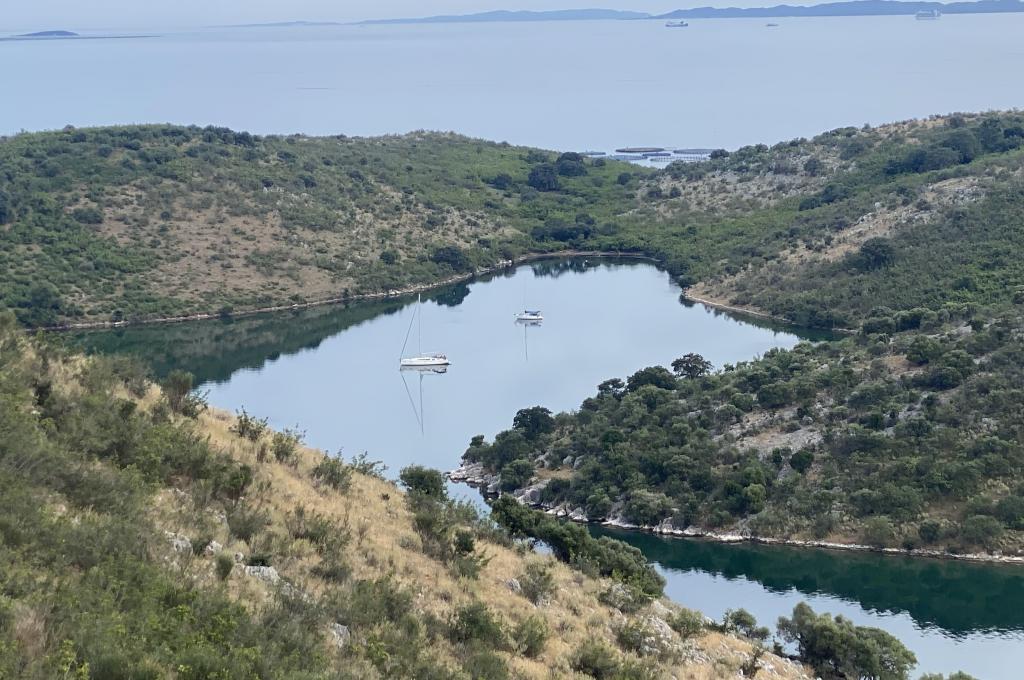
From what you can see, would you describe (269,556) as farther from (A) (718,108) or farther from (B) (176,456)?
(A) (718,108)

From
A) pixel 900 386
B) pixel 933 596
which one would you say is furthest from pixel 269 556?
pixel 900 386

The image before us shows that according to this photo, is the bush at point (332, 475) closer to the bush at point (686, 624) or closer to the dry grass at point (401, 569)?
the dry grass at point (401, 569)

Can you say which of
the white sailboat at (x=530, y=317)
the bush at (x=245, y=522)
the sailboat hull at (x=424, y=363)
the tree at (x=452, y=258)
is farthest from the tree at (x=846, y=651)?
the tree at (x=452, y=258)

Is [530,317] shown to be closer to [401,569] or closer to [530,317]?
[530,317]

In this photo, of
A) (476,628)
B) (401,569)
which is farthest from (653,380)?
(476,628)

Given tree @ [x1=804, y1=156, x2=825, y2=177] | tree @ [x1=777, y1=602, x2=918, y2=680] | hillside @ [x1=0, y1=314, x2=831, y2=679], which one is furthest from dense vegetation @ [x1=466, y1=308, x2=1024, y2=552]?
tree @ [x1=804, y1=156, x2=825, y2=177]

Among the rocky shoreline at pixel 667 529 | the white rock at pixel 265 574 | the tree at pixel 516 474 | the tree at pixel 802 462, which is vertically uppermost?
the white rock at pixel 265 574

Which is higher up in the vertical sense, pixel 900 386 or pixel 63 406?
pixel 63 406
